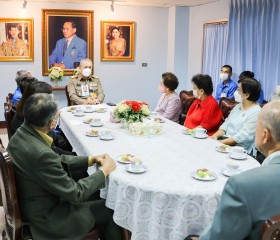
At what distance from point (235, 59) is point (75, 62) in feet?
10.1

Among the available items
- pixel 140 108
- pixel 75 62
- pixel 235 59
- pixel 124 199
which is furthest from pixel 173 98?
pixel 75 62

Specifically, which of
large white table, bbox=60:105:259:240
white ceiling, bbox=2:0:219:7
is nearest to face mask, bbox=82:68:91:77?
white ceiling, bbox=2:0:219:7

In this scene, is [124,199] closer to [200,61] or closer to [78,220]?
[78,220]

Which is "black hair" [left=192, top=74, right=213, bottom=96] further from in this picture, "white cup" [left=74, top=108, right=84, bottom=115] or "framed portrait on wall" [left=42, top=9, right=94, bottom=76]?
"framed portrait on wall" [left=42, top=9, right=94, bottom=76]

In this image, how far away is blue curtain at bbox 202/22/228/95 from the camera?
704 cm

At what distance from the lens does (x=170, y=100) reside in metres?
4.84

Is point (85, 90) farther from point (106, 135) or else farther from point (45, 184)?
point (45, 184)

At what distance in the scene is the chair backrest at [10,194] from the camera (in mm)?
1917

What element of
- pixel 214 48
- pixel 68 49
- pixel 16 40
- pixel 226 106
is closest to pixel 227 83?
pixel 214 48

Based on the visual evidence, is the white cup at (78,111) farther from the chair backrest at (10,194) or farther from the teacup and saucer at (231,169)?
the teacup and saucer at (231,169)

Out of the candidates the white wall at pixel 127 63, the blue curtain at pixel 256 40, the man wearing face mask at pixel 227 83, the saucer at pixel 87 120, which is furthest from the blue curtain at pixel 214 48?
the saucer at pixel 87 120

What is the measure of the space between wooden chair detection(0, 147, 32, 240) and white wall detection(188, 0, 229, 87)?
5.73m

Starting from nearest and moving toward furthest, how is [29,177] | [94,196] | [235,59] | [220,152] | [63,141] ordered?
1. [29,177]
2. [94,196]
3. [220,152]
4. [63,141]
5. [235,59]

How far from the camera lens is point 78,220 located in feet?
6.91
